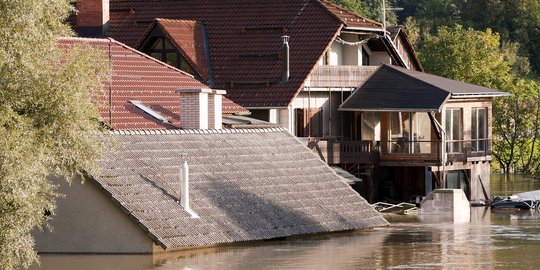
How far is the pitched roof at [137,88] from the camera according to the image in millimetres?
41500

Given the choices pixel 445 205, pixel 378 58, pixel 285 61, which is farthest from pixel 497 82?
pixel 445 205

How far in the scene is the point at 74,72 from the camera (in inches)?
1134

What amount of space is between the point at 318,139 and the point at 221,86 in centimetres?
370

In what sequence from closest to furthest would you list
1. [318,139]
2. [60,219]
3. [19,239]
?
[19,239] → [60,219] → [318,139]

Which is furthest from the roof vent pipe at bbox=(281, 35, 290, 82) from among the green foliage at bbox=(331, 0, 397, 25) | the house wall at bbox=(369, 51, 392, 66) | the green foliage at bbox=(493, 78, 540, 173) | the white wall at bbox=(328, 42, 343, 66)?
the green foliage at bbox=(331, 0, 397, 25)

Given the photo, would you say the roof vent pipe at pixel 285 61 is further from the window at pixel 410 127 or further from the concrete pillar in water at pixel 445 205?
the concrete pillar in water at pixel 445 205

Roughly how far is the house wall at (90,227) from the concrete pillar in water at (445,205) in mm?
15633

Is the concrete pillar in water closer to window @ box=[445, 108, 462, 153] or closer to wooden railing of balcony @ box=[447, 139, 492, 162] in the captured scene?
wooden railing of balcony @ box=[447, 139, 492, 162]

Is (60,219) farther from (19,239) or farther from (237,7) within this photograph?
(237,7)

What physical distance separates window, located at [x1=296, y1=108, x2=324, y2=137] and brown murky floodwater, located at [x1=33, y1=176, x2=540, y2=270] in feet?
39.8

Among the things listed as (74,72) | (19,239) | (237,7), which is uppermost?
(237,7)

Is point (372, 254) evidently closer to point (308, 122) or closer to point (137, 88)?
point (137, 88)

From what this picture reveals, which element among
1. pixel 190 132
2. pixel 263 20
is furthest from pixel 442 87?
pixel 190 132

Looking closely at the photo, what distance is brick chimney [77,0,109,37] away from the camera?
56.4 m
